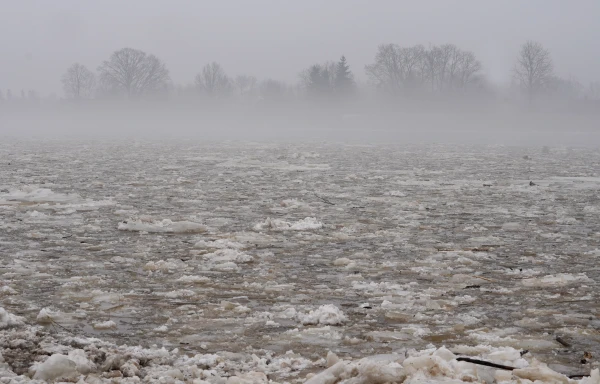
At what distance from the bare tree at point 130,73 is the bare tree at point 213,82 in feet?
41.4

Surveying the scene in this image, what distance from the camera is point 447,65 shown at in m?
88.9

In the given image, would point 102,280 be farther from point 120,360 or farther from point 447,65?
point 447,65

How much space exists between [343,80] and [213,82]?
29069mm

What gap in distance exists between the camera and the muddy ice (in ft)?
10.5

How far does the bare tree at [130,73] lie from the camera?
8656 centimetres

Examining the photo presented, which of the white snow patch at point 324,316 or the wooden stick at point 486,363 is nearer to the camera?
the wooden stick at point 486,363

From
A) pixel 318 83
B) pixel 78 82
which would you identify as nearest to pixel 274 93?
pixel 318 83

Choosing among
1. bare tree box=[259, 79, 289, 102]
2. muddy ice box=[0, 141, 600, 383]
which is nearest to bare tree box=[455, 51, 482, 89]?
bare tree box=[259, 79, 289, 102]

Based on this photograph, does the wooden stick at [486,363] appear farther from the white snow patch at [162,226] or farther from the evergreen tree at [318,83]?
the evergreen tree at [318,83]

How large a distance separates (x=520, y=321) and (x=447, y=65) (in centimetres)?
8944

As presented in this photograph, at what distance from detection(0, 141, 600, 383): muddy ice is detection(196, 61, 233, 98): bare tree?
301ft

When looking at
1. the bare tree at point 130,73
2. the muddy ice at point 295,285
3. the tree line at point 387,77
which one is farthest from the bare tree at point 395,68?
the muddy ice at point 295,285

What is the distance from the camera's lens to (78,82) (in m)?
102

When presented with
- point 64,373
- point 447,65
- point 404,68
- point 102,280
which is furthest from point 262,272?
point 447,65
